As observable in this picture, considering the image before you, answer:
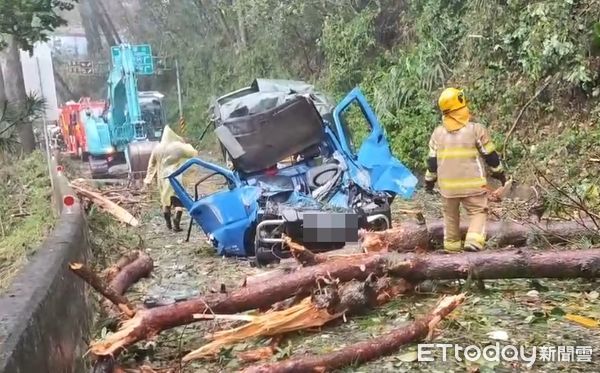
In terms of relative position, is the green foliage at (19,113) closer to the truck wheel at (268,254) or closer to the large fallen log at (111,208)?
the large fallen log at (111,208)

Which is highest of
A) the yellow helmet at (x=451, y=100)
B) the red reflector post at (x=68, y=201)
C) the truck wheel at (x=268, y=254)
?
the yellow helmet at (x=451, y=100)

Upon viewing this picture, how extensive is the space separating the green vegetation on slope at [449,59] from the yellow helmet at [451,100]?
3367mm

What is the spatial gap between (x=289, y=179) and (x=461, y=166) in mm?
2523

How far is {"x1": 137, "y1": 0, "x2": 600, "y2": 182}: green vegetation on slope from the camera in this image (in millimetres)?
8961

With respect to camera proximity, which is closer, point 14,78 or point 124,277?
point 124,277

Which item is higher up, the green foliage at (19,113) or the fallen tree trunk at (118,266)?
the green foliage at (19,113)

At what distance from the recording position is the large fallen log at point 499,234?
5363 millimetres

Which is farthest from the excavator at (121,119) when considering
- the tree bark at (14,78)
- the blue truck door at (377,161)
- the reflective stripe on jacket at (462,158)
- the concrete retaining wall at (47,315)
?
the concrete retaining wall at (47,315)

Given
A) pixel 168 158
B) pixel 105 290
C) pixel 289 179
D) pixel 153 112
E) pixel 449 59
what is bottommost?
pixel 105 290

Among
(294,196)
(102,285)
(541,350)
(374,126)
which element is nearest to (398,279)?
(541,350)

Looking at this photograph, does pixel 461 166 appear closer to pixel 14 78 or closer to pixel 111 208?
pixel 111 208

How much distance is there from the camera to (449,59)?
40.9ft

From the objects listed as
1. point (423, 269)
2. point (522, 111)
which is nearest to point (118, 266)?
point (423, 269)

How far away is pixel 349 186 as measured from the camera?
24.1 feet
